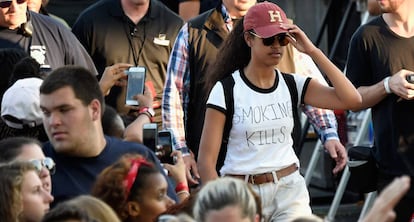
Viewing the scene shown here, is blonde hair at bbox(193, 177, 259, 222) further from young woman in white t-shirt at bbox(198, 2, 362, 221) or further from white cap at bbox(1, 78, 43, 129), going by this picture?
white cap at bbox(1, 78, 43, 129)

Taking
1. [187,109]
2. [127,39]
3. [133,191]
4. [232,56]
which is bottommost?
[187,109]

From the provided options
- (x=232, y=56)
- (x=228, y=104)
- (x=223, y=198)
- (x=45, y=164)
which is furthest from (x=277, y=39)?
(x=223, y=198)

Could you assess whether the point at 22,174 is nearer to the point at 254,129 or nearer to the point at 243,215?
the point at 243,215

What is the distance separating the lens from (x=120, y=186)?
19.8 ft

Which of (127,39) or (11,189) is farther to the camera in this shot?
(127,39)

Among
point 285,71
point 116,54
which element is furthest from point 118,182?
point 116,54

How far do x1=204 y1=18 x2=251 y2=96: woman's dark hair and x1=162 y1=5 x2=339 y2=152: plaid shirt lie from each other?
649 mm

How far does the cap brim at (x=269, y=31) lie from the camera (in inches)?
284

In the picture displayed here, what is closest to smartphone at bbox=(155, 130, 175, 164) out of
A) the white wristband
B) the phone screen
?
the phone screen

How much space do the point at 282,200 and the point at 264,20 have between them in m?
1.00

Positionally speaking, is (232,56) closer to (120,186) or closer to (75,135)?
(75,135)

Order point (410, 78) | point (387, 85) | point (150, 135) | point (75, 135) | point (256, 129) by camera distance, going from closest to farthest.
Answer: point (75, 135) → point (150, 135) → point (256, 129) → point (410, 78) → point (387, 85)

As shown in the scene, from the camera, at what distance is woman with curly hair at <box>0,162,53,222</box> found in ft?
18.4

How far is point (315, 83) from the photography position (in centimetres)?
746
